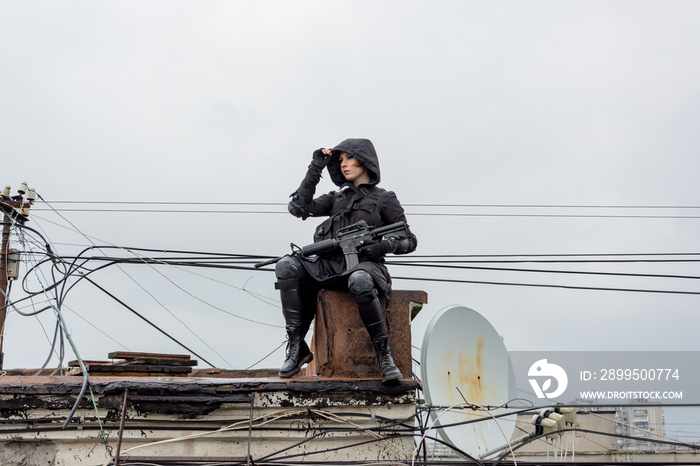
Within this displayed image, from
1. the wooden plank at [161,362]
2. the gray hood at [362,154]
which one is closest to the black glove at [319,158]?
the gray hood at [362,154]

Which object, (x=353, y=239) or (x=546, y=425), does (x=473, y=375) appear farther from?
(x=353, y=239)

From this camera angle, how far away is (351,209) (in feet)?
22.3

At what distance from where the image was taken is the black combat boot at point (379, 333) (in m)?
5.97

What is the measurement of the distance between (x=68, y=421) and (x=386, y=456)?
2.51 meters

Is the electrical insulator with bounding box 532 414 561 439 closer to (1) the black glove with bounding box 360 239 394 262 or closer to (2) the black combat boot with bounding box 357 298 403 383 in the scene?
(2) the black combat boot with bounding box 357 298 403 383

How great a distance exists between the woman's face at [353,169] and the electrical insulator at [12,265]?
28.4 ft

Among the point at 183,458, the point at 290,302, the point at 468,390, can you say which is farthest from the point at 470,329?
the point at 183,458

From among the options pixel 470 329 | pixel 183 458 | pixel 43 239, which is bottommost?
pixel 183 458

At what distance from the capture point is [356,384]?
598 centimetres

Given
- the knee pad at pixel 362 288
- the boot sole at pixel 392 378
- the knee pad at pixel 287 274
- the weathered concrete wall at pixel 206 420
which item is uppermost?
the knee pad at pixel 287 274

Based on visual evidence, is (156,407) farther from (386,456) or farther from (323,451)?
(386,456)

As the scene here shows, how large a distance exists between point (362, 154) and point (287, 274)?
1.41 meters

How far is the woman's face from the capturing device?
22.6 feet

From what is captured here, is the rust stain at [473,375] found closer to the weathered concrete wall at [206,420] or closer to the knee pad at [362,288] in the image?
the weathered concrete wall at [206,420]
